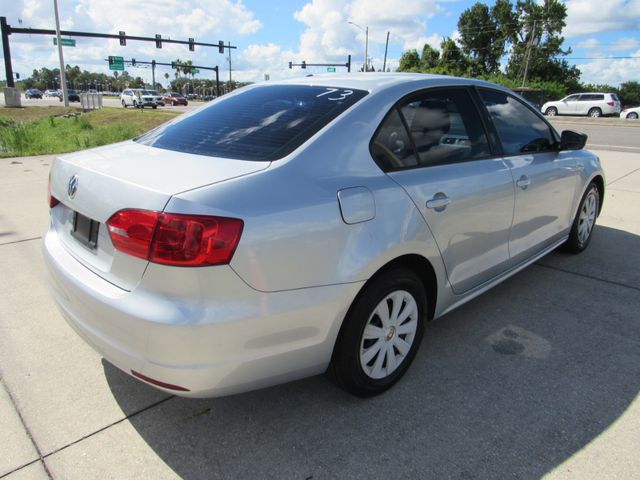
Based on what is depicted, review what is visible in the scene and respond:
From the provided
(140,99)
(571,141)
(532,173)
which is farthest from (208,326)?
(140,99)

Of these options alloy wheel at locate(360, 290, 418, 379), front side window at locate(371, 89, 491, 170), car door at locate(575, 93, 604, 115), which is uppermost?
car door at locate(575, 93, 604, 115)

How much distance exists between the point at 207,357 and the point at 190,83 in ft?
467

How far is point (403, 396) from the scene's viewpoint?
8.59 ft

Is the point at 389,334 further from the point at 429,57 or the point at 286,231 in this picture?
the point at 429,57

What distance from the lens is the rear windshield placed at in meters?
2.30

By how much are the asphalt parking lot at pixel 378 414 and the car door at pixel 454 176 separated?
0.57m

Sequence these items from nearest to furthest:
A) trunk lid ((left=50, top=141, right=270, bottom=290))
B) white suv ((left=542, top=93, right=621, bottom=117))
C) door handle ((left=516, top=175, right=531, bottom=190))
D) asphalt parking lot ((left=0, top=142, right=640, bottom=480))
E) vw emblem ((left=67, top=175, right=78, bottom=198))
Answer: trunk lid ((left=50, top=141, right=270, bottom=290)) → asphalt parking lot ((left=0, top=142, right=640, bottom=480)) → vw emblem ((left=67, top=175, right=78, bottom=198)) → door handle ((left=516, top=175, right=531, bottom=190)) → white suv ((left=542, top=93, right=621, bottom=117))

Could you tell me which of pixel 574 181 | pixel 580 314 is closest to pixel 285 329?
pixel 580 314

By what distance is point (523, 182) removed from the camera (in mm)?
3369

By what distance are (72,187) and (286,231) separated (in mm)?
1113

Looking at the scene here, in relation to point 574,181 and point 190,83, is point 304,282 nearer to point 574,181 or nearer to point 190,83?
point 574,181

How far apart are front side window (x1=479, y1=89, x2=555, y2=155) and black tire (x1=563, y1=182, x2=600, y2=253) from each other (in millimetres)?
913

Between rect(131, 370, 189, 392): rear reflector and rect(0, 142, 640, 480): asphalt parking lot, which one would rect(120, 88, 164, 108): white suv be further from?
rect(131, 370, 189, 392): rear reflector

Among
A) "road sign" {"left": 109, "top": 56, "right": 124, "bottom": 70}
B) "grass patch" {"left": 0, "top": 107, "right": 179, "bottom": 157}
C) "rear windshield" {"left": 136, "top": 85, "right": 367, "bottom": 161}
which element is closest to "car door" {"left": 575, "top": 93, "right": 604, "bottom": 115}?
"grass patch" {"left": 0, "top": 107, "right": 179, "bottom": 157}
